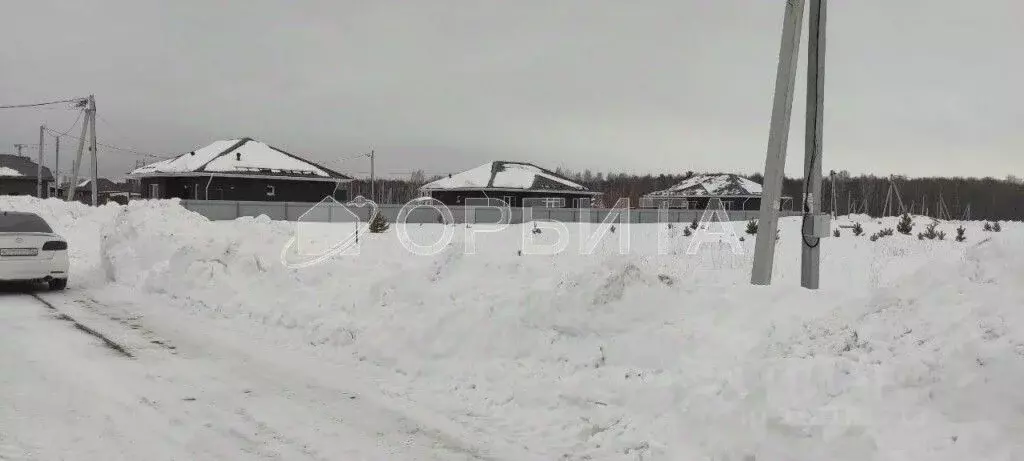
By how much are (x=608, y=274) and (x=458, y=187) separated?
4026cm

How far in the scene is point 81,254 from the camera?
18219mm

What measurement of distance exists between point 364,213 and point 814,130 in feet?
86.1

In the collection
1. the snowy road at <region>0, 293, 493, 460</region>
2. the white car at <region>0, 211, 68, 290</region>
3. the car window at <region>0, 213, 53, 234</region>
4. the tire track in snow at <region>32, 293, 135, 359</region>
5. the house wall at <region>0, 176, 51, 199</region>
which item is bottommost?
the snowy road at <region>0, 293, 493, 460</region>

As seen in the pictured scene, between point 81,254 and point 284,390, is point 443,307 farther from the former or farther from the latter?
point 81,254

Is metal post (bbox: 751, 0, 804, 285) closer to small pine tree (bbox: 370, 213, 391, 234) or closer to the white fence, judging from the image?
small pine tree (bbox: 370, 213, 391, 234)

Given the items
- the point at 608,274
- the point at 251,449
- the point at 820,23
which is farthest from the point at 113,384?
the point at 820,23

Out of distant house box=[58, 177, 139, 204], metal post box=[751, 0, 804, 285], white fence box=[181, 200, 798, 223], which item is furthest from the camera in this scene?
distant house box=[58, 177, 139, 204]

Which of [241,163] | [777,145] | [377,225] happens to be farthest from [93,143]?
[777,145]

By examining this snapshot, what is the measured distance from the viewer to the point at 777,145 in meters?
8.42

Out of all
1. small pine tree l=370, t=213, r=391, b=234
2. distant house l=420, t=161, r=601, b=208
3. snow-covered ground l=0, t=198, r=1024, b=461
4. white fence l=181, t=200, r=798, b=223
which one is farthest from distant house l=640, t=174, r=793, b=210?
snow-covered ground l=0, t=198, r=1024, b=461

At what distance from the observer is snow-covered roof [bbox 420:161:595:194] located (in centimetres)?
4688

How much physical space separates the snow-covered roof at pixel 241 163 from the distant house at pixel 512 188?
996 cm

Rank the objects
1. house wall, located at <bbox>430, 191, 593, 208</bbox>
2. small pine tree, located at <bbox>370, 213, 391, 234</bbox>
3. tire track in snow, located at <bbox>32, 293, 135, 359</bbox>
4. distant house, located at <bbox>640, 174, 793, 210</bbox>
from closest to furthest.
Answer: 1. tire track in snow, located at <bbox>32, 293, 135, 359</bbox>
2. small pine tree, located at <bbox>370, 213, 391, 234</bbox>
3. house wall, located at <bbox>430, 191, 593, 208</bbox>
4. distant house, located at <bbox>640, 174, 793, 210</bbox>

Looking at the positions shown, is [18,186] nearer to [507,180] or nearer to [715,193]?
[507,180]
